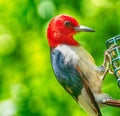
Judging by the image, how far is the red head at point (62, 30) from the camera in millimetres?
3781

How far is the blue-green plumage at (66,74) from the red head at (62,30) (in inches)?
2.7

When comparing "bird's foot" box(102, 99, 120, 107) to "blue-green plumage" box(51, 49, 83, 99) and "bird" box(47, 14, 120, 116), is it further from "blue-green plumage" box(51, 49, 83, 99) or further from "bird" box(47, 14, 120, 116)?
"blue-green plumage" box(51, 49, 83, 99)

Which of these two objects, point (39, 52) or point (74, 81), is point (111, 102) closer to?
point (74, 81)

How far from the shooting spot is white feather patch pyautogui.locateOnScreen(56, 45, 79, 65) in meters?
3.82

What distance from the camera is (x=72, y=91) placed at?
3.88m

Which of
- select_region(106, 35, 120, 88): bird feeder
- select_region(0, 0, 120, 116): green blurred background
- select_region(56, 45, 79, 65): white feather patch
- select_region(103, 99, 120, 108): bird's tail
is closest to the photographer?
select_region(103, 99, 120, 108): bird's tail

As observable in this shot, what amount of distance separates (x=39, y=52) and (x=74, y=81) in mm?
1431

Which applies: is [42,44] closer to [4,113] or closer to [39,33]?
[39,33]

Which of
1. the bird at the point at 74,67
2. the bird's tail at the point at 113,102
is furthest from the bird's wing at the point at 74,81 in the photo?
the bird's tail at the point at 113,102

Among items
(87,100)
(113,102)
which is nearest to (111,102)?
(113,102)

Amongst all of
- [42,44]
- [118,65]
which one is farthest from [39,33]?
[118,65]

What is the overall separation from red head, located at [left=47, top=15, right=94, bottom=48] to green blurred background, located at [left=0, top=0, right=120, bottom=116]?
1.22 meters

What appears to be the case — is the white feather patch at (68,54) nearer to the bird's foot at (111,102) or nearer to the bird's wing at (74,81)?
the bird's wing at (74,81)

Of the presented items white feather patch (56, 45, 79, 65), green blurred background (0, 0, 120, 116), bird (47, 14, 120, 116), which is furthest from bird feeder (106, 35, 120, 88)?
green blurred background (0, 0, 120, 116)
